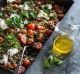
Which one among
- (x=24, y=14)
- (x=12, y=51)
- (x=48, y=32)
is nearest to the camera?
(x=12, y=51)

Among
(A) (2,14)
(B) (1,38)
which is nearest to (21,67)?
(B) (1,38)

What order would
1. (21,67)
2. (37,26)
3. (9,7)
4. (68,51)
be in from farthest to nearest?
1. (9,7)
2. (37,26)
3. (68,51)
4. (21,67)

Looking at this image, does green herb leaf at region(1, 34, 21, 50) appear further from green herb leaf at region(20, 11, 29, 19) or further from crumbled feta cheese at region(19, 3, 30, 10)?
crumbled feta cheese at region(19, 3, 30, 10)

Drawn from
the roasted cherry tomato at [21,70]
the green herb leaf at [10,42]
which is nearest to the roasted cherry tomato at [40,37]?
the green herb leaf at [10,42]

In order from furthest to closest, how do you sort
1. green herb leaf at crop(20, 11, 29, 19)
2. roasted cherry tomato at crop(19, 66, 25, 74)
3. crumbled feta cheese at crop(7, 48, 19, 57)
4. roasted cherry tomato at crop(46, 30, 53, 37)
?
green herb leaf at crop(20, 11, 29, 19) < roasted cherry tomato at crop(46, 30, 53, 37) < crumbled feta cheese at crop(7, 48, 19, 57) < roasted cherry tomato at crop(19, 66, 25, 74)

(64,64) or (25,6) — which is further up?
(25,6)

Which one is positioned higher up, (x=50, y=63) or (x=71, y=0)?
(x=71, y=0)

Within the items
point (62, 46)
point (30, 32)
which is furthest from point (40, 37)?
point (62, 46)

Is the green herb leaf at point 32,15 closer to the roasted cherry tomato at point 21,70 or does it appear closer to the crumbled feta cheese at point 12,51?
the crumbled feta cheese at point 12,51

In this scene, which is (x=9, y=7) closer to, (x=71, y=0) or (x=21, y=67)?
(x=71, y=0)

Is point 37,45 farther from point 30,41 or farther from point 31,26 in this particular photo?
point 31,26

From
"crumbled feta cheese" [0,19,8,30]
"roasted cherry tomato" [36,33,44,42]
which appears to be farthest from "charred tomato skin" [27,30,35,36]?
"crumbled feta cheese" [0,19,8,30]
